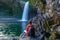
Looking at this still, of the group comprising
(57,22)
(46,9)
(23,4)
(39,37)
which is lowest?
(39,37)

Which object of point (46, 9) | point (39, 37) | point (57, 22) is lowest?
point (39, 37)

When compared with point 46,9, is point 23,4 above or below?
above

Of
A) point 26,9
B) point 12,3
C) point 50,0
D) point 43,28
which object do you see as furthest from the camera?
point 12,3

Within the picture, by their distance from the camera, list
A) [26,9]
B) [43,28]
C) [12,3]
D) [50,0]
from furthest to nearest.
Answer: [12,3] → [26,9] → [43,28] → [50,0]

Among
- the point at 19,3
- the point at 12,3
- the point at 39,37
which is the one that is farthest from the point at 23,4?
the point at 39,37

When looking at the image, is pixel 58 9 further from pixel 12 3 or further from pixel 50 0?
pixel 12 3

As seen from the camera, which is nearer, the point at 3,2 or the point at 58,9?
the point at 58,9

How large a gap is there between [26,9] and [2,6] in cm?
265

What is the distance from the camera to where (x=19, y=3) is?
48.4 feet

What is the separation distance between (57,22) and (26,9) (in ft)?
33.2

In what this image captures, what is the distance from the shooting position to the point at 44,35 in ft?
14.5

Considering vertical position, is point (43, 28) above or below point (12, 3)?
below

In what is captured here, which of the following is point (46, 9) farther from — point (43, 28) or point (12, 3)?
point (12, 3)

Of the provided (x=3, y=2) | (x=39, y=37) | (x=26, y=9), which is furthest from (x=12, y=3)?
(x=39, y=37)
